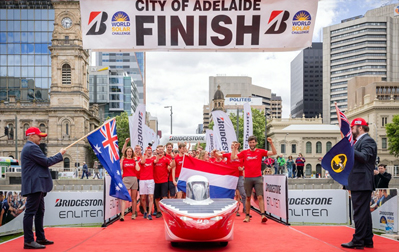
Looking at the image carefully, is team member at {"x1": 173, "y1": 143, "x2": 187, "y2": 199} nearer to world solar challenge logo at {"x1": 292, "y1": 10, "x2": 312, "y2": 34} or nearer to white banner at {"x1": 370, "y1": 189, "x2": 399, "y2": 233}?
white banner at {"x1": 370, "y1": 189, "x2": 399, "y2": 233}

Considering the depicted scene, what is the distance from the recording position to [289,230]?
10430 mm

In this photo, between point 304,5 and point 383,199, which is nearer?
point 304,5

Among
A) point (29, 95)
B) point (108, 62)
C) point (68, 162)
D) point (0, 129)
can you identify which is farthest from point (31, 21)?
point (108, 62)

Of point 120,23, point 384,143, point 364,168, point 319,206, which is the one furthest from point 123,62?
point 120,23

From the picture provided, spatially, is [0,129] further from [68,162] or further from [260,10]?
[260,10]

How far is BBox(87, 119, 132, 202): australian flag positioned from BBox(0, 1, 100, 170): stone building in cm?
7280

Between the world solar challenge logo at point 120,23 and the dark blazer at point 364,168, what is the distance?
468cm

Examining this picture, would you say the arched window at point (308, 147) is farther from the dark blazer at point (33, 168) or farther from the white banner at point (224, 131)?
the dark blazer at point (33, 168)

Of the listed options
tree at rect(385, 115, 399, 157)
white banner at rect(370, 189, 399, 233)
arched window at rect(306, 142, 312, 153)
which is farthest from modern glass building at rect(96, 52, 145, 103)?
white banner at rect(370, 189, 399, 233)

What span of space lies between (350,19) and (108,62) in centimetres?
9239

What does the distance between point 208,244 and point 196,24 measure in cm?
475

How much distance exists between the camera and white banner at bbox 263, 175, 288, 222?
11844 mm

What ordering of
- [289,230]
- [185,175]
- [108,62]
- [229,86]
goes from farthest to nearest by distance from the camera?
[229,86], [108,62], [185,175], [289,230]

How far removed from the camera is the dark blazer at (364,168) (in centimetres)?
773
